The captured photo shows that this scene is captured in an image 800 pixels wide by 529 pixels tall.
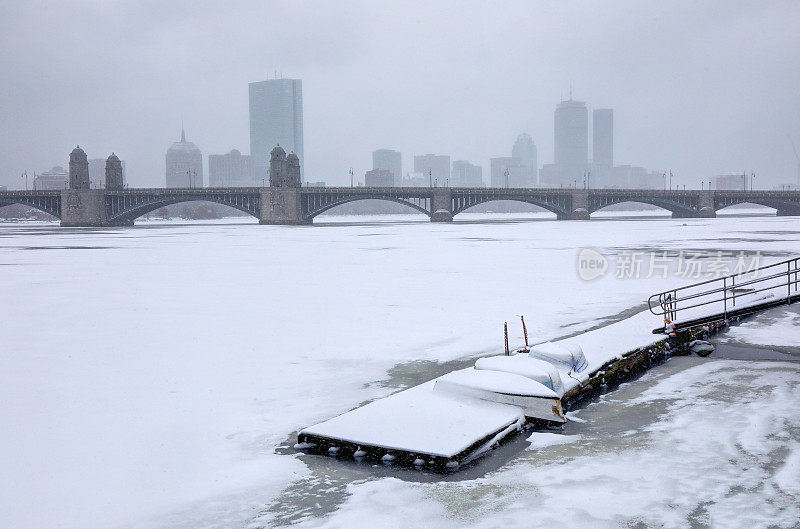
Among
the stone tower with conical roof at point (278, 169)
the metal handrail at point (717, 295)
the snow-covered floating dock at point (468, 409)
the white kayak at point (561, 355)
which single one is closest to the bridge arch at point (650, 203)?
the stone tower with conical roof at point (278, 169)

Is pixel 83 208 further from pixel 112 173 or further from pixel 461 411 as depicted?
pixel 461 411

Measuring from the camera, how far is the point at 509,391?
11398mm

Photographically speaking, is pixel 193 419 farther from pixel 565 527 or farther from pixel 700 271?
pixel 700 271

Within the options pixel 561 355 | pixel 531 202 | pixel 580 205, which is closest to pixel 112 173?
pixel 531 202

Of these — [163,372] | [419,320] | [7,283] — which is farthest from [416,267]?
[163,372]

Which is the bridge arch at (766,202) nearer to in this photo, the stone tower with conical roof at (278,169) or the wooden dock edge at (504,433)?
the stone tower with conical roof at (278,169)

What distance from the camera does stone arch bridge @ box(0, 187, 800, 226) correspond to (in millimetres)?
127062

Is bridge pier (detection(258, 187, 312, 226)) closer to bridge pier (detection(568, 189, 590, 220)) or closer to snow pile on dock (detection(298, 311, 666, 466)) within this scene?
bridge pier (detection(568, 189, 590, 220))

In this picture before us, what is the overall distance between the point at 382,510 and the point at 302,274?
2606 centimetres

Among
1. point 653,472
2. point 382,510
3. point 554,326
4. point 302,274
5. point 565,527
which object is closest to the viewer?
point 565,527

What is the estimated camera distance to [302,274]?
3353cm

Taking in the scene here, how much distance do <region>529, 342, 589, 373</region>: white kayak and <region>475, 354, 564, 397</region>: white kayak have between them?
435mm

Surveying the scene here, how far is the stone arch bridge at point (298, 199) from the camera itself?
127062 mm

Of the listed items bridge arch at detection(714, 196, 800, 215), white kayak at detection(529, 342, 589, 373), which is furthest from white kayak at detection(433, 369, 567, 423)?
bridge arch at detection(714, 196, 800, 215)
